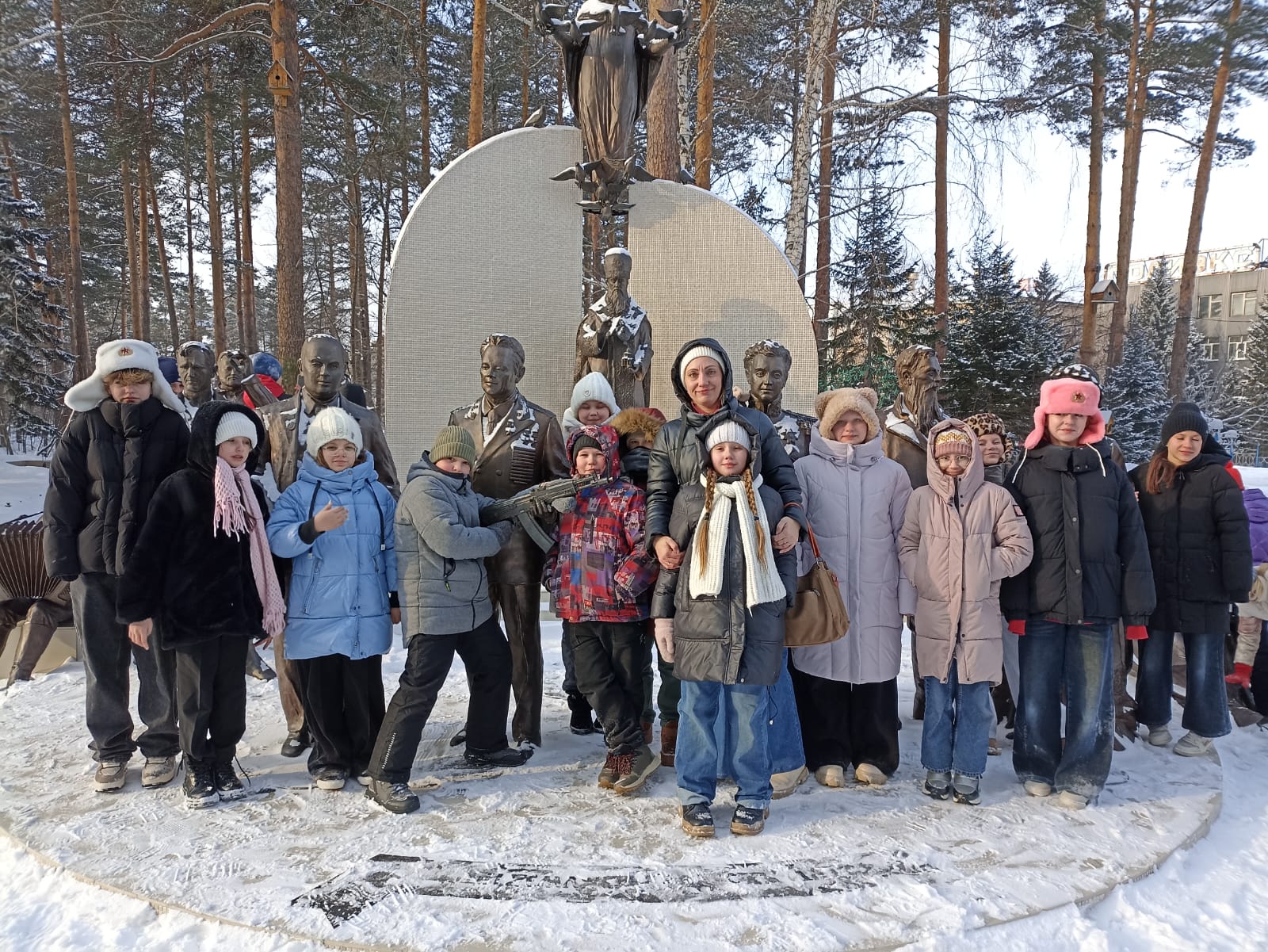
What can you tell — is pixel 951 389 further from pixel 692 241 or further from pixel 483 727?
pixel 483 727

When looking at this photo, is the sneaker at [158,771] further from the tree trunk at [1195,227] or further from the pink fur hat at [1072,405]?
the tree trunk at [1195,227]

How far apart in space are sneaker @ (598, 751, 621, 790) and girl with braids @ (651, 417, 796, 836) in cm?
39

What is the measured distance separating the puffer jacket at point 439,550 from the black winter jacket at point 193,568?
61 centimetres

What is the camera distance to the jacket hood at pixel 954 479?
10.4ft

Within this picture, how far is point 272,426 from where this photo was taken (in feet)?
12.5

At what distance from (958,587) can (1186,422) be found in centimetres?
153

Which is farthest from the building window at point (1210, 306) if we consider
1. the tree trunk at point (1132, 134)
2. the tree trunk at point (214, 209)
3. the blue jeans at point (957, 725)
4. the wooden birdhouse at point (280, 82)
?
the blue jeans at point (957, 725)

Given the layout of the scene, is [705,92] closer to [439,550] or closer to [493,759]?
[439,550]

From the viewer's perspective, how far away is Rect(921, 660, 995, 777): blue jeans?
3.19 metres

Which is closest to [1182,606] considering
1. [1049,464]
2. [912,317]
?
[1049,464]

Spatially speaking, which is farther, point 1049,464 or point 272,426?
point 272,426

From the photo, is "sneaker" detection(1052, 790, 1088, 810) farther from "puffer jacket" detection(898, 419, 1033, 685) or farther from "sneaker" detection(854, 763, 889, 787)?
"sneaker" detection(854, 763, 889, 787)

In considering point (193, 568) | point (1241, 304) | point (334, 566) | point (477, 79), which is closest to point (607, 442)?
point (334, 566)

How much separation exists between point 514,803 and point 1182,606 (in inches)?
122
